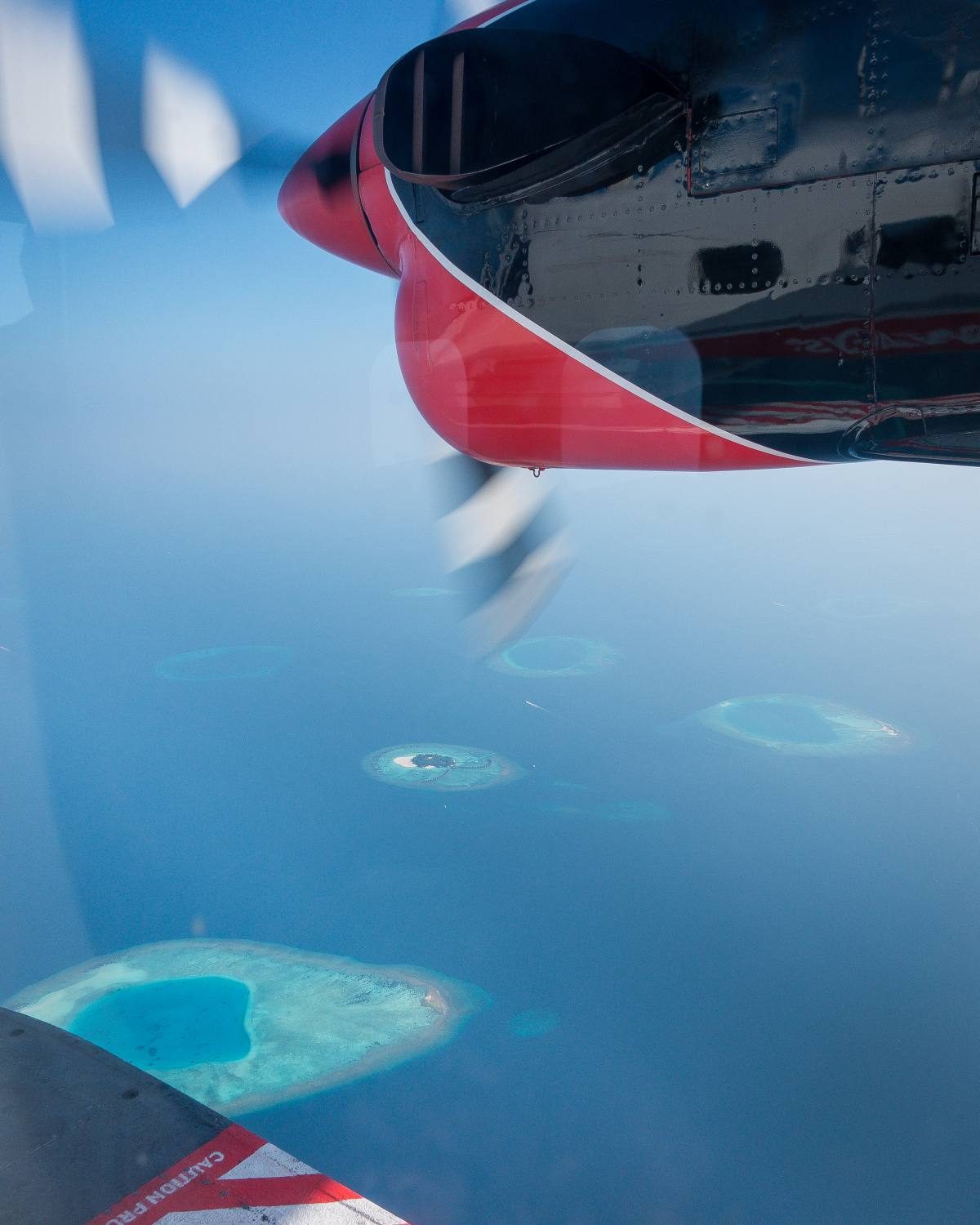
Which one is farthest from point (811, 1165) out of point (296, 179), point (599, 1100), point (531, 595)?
point (296, 179)

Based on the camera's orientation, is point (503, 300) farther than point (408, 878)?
No

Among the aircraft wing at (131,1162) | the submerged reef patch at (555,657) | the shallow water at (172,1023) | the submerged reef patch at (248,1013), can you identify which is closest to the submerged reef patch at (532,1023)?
the submerged reef patch at (248,1013)

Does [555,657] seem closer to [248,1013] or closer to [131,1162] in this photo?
[248,1013]

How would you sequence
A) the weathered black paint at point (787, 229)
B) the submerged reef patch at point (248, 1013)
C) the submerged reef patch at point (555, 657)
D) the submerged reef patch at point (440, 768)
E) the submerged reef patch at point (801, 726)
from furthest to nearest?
1. the submerged reef patch at point (555, 657)
2. the submerged reef patch at point (801, 726)
3. the submerged reef patch at point (440, 768)
4. the submerged reef patch at point (248, 1013)
5. the weathered black paint at point (787, 229)

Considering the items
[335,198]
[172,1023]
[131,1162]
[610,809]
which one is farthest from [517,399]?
[610,809]

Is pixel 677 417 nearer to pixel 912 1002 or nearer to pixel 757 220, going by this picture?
pixel 757 220

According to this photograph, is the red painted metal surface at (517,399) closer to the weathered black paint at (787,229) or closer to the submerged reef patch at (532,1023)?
the weathered black paint at (787,229)
